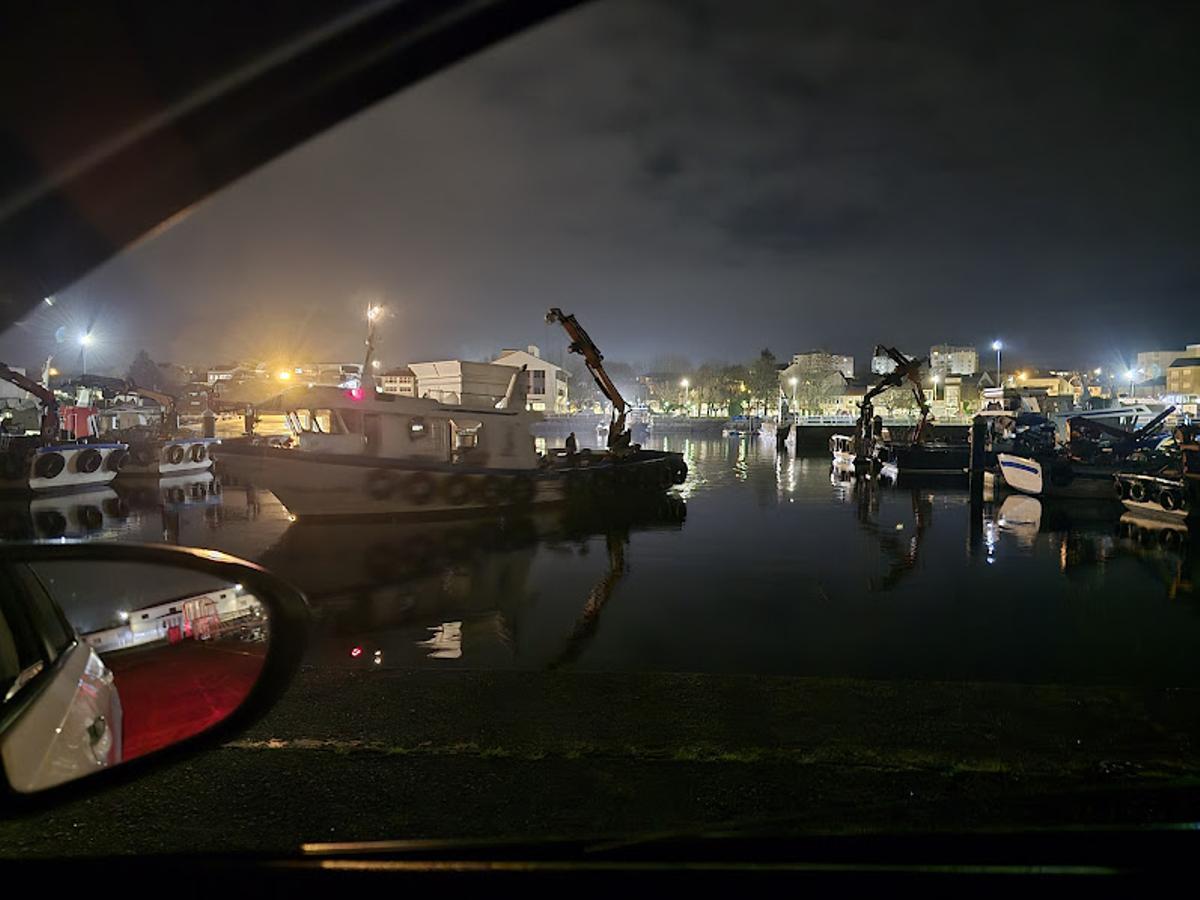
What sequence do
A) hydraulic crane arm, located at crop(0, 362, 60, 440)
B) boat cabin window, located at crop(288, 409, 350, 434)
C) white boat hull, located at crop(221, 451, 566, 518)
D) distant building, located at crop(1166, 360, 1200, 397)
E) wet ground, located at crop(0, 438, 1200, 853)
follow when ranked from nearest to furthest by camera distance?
wet ground, located at crop(0, 438, 1200, 853) < white boat hull, located at crop(221, 451, 566, 518) < boat cabin window, located at crop(288, 409, 350, 434) < hydraulic crane arm, located at crop(0, 362, 60, 440) < distant building, located at crop(1166, 360, 1200, 397)

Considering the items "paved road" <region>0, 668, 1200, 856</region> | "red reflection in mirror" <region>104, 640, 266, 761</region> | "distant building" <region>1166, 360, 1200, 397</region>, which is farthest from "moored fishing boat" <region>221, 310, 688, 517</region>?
"distant building" <region>1166, 360, 1200, 397</region>

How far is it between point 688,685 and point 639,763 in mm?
1334

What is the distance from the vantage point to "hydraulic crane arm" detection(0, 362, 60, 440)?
25062mm

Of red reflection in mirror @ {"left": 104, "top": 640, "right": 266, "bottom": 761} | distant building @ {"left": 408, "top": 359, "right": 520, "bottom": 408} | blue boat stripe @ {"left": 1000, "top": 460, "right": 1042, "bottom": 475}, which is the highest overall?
distant building @ {"left": 408, "top": 359, "right": 520, "bottom": 408}

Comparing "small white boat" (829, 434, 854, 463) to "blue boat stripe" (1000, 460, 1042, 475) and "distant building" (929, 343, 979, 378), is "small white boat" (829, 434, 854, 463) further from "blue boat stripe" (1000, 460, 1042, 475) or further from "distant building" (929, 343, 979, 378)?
"distant building" (929, 343, 979, 378)

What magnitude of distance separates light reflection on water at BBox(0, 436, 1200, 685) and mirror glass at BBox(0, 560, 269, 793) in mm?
3817

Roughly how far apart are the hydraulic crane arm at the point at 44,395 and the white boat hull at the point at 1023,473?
33192 millimetres

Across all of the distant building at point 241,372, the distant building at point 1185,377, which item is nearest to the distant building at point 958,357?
the distant building at point 1185,377

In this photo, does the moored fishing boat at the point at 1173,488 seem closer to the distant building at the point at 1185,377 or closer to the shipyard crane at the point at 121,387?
the shipyard crane at the point at 121,387

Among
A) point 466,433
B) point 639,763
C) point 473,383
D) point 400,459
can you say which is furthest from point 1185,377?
point 639,763

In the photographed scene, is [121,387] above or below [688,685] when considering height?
above

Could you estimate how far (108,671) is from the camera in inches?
108

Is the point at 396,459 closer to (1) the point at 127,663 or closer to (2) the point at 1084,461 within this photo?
(1) the point at 127,663

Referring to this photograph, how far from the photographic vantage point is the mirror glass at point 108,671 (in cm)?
203
